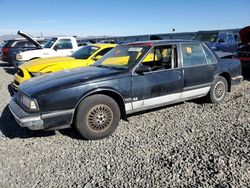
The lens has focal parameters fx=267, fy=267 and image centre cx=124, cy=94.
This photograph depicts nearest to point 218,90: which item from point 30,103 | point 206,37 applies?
point 30,103

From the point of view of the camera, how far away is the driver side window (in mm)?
5262

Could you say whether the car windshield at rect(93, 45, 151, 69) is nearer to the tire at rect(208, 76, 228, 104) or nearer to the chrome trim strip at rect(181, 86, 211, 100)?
the chrome trim strip at rect(181, 86, 211, 100)

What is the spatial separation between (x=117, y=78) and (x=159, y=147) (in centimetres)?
134

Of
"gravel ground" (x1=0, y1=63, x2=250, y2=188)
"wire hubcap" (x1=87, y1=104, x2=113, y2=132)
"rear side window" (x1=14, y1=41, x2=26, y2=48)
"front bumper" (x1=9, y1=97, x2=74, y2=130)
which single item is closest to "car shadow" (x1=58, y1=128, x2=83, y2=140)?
"gravel ground" (x1=0, y1=63, x2=250, y2=188)

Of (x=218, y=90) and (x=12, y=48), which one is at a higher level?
(x=12, y=48)

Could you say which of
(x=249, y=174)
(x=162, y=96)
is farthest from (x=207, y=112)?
(x=249, y=174)

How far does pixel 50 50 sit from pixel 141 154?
9.25 m

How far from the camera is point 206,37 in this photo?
17438 mm

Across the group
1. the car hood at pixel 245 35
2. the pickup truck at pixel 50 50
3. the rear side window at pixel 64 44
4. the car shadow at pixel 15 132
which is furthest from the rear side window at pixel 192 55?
the rear side window at pixel 64 44

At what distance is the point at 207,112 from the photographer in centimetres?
554

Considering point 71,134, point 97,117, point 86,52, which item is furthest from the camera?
point 86,52

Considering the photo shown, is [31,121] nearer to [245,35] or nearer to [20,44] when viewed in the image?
[245,35]

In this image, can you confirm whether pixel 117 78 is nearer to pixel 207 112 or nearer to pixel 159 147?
pixel 159 147

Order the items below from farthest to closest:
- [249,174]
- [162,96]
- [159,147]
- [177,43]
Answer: [177,43], [162,96], [159,147], [249,174]
